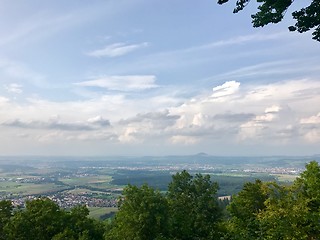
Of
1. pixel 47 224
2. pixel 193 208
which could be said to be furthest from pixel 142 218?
pixel 47 224

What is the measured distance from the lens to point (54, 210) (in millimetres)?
32875

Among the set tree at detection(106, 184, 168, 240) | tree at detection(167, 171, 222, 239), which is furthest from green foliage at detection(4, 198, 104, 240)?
tree at detection(167, 171, 222, 239)

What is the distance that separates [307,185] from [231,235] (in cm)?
903

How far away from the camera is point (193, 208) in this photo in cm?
3322

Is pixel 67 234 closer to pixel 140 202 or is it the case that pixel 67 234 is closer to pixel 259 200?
pixel 140 202

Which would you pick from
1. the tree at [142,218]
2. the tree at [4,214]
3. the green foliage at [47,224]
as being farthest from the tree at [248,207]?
the tree at [4,214]

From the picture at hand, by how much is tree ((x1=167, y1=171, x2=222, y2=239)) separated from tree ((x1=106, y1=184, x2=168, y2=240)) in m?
1.86

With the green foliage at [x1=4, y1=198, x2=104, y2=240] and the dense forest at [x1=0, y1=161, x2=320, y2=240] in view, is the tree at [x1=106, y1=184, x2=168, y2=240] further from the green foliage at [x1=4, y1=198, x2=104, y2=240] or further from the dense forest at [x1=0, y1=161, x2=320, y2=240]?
the green foliage at [x1=4, y1=198, x2=104, y2=240]

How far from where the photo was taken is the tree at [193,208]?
1231 inches

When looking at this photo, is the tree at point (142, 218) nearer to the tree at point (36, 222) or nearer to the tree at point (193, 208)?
the tree at point (193, 208)

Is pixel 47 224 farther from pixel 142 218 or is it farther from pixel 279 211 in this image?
pixel 279 211

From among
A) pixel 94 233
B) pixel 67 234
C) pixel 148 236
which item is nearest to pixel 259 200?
pixel 148 236

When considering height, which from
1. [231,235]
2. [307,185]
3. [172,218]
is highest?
[307,185]

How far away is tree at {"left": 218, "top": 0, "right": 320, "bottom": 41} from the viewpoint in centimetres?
2027
